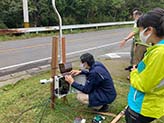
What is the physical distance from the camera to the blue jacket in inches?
160

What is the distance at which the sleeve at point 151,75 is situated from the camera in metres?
2.01

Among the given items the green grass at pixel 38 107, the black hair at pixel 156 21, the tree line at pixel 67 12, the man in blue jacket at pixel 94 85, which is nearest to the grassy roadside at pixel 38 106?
the green grass at pixel 38 107

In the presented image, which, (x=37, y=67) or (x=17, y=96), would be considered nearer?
(x=17, y=96)

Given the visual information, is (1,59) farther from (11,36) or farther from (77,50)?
(11,36)

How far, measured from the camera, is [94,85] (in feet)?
13.6

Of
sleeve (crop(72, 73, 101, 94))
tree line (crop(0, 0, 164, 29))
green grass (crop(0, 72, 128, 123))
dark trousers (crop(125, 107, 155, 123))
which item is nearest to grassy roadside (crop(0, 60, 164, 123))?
green grass (crop(0, 72, 128, 123))

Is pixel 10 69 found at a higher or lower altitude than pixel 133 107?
lower

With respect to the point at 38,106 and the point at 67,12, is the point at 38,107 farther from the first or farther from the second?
the point at 67,12

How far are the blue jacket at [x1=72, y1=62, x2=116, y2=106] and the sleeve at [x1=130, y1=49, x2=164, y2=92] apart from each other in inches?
74.6

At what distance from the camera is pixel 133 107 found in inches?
89.8

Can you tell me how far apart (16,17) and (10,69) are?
43.7ft

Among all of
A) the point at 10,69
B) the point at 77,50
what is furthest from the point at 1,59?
the point at 77,50

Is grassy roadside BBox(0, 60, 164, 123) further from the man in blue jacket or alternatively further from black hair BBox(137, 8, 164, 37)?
black hair BBox(137, 8, 164, 37)

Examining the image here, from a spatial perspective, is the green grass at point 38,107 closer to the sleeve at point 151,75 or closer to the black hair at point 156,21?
the sleeve at point 151,75
